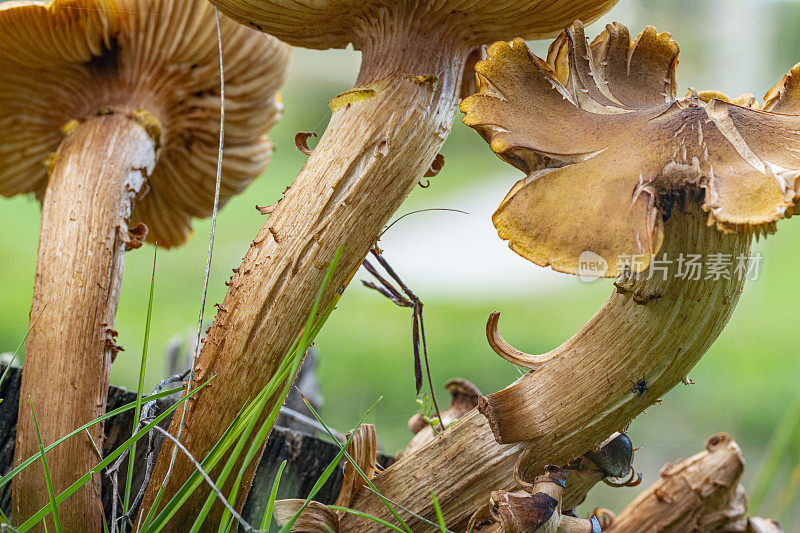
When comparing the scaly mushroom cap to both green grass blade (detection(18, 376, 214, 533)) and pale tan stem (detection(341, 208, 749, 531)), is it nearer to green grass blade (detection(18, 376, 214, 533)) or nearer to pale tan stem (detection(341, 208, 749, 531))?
pale tan stem (detection(341, 208, 749, 531))

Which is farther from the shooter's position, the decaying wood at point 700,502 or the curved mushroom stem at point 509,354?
the decaying wood at point 700,502

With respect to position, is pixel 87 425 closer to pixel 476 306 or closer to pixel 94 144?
pixel 94 144

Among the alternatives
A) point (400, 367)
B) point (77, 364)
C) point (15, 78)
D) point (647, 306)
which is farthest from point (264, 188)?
point (647, 306)

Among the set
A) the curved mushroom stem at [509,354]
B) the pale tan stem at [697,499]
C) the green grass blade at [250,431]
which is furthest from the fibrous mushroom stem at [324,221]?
the pale tan stem at [697,499]

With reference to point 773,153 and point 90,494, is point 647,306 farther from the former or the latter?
point 90,494

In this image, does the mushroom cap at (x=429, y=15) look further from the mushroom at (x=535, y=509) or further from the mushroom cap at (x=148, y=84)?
the mushroom at (x=535, y=509)

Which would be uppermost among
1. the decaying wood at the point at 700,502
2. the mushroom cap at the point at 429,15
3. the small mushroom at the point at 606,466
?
the mushroom cap at the point at 429,15
